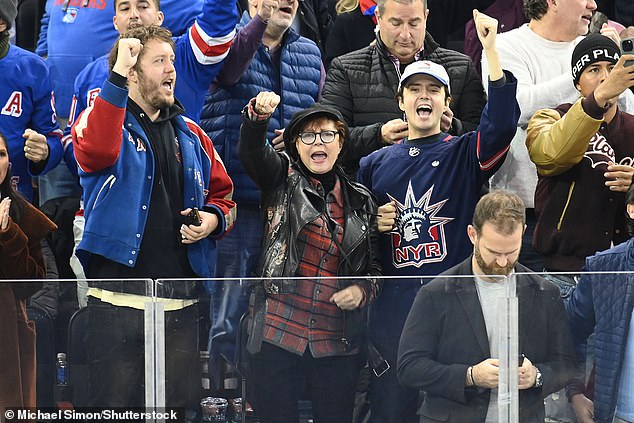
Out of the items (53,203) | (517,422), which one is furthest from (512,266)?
(53,203)

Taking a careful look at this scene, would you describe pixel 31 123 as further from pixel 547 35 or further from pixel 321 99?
pixel 547 35

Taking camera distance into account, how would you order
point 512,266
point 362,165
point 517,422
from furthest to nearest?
point 362,165 → point 512,266 → point 517,422

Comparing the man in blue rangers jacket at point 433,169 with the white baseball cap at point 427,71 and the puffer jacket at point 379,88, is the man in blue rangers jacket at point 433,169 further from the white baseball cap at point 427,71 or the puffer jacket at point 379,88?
the puffer jacket at point 379,88

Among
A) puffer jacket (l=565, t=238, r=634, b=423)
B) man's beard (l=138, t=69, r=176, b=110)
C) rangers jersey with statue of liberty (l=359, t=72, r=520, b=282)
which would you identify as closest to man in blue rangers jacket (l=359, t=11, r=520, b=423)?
rangers jersey with statue of liberty (l=359, t=72, r=520, b=282)

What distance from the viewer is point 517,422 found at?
15.9ft

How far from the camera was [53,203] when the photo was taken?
23.5ft

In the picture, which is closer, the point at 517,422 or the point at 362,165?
the point at 517,422

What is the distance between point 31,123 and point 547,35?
298 centimetres

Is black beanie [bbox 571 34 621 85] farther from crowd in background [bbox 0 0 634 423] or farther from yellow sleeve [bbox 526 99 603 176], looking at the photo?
yellow sleeve [bbox 526 99 603 176]

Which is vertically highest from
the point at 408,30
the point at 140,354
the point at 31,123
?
the point at 408,30

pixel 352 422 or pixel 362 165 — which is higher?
pixel 362 165

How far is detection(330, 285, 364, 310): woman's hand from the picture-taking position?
16.3ft

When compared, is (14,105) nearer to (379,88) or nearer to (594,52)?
(379,88)

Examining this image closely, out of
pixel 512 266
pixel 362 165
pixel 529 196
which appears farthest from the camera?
pixel 529 196
